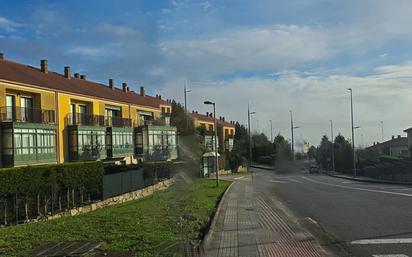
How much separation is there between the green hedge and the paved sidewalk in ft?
27.9

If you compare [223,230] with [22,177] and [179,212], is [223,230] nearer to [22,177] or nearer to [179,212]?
[179,212]

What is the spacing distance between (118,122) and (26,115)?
1420 cm

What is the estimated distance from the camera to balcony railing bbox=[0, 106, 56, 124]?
32.1 metres

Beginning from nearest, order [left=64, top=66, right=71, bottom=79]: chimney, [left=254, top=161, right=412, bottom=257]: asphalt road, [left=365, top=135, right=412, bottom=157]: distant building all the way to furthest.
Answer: [left=254, top=161, right=412, bottom=257]: asphalt road
[left=64, top=66, right=71, bottom=79]: chimney
[left=365, top=135, right=412, bottom=157]: distant building

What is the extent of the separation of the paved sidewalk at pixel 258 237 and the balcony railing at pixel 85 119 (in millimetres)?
24144

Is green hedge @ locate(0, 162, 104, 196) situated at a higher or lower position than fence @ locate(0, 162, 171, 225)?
higher

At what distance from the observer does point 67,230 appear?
13.2 metres

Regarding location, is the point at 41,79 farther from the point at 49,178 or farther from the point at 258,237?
the point at 258,237

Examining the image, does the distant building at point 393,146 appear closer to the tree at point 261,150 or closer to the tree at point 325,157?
the tree at point 325,157

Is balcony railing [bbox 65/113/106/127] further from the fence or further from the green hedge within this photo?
the green hedge

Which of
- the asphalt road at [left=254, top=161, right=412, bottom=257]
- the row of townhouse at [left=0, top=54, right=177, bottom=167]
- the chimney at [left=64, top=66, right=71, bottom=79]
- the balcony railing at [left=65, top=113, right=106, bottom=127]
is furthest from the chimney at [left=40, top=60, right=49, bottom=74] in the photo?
the asphalt road at [left=254, top=161, right=412, bottom=257]

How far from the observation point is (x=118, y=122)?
48031mm

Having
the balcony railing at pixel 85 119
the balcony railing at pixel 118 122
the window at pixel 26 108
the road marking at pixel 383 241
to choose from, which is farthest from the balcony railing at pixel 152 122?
the road marking at pixel 383 241

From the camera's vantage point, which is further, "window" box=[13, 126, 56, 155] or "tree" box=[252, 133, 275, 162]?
"tree" box=[252, 133, 275, 162]
